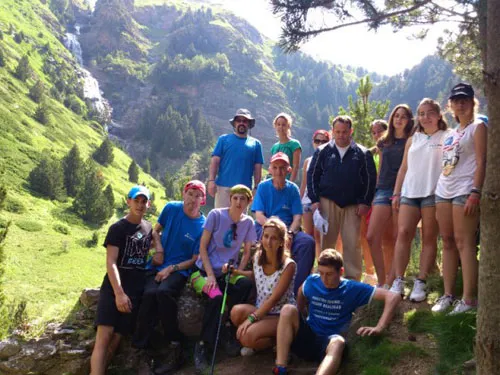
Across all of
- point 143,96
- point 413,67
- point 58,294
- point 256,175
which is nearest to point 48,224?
point 58,294

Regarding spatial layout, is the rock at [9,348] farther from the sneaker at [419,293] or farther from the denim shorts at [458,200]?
the denim shorts at [458,200]

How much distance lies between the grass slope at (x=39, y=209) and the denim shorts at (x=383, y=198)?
453 centimetres

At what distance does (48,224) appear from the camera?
52188mm

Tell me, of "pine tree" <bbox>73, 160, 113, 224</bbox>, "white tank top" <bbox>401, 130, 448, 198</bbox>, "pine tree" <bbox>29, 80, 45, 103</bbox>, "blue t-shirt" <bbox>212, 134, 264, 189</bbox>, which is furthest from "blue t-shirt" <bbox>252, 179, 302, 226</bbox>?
"pine tree" <bbox>29, 80, 45, 103</bbox>

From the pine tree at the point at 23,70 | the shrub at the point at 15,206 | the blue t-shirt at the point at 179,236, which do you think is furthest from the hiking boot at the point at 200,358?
the pine tree at the point at 23,70

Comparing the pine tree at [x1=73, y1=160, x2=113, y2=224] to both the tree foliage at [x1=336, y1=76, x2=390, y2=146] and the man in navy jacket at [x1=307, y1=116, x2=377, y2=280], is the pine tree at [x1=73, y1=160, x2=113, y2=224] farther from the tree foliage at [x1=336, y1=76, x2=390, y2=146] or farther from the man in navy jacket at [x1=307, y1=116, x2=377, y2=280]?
the man in navy jacket at [x1=307, y1=116, x2=377, y2=280]

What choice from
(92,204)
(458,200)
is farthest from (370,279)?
(92,204)

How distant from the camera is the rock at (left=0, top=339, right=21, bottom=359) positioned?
5316 mm

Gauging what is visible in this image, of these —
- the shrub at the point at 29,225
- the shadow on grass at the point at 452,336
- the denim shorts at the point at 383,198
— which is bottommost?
the shrub at the point at 29,225

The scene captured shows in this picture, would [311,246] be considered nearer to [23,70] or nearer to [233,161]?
[233,161]

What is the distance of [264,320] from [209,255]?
1.25 m

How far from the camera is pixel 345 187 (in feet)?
18.3

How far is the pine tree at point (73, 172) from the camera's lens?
63500 mm

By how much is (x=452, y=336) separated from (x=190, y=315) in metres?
3.08
